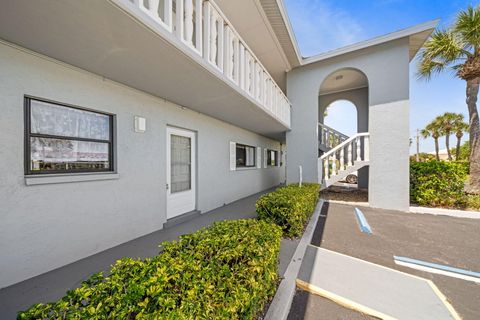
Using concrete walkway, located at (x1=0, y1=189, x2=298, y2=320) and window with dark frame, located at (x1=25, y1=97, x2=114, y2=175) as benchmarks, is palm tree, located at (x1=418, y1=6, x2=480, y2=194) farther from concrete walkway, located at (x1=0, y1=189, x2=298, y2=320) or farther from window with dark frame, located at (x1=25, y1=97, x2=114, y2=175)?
window with dark frame, located at (x1=25, y1=97, x2=114, y2=175)

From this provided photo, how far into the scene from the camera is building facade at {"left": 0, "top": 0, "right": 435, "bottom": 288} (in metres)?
2.37

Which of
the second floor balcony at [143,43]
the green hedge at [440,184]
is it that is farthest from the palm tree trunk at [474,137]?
the second floor balcony at [143,43]

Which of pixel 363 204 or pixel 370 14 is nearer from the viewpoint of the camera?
pixel 370 14

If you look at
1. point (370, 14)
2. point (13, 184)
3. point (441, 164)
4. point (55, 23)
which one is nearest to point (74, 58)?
point (55, 23)

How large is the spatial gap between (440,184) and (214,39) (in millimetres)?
8401

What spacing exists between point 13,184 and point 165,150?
2.49 metres

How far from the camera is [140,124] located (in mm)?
4008

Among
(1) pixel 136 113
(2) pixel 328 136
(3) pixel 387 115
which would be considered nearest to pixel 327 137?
(2) pixel 328 136

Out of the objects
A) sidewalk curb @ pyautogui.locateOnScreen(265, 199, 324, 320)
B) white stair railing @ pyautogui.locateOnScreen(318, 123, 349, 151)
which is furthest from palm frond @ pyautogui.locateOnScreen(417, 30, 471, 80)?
sidewalk curb @ pyautogui.locateOnScreen(265, 199, 324, 320)

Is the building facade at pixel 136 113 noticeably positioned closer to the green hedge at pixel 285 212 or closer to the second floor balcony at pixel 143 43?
the second floor balcony at pixel 143 43

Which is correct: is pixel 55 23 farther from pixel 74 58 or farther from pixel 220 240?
pixel 220 240

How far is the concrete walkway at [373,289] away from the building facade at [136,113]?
3.43 metres

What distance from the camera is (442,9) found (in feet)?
21.9

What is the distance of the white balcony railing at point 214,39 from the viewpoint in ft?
8.48
